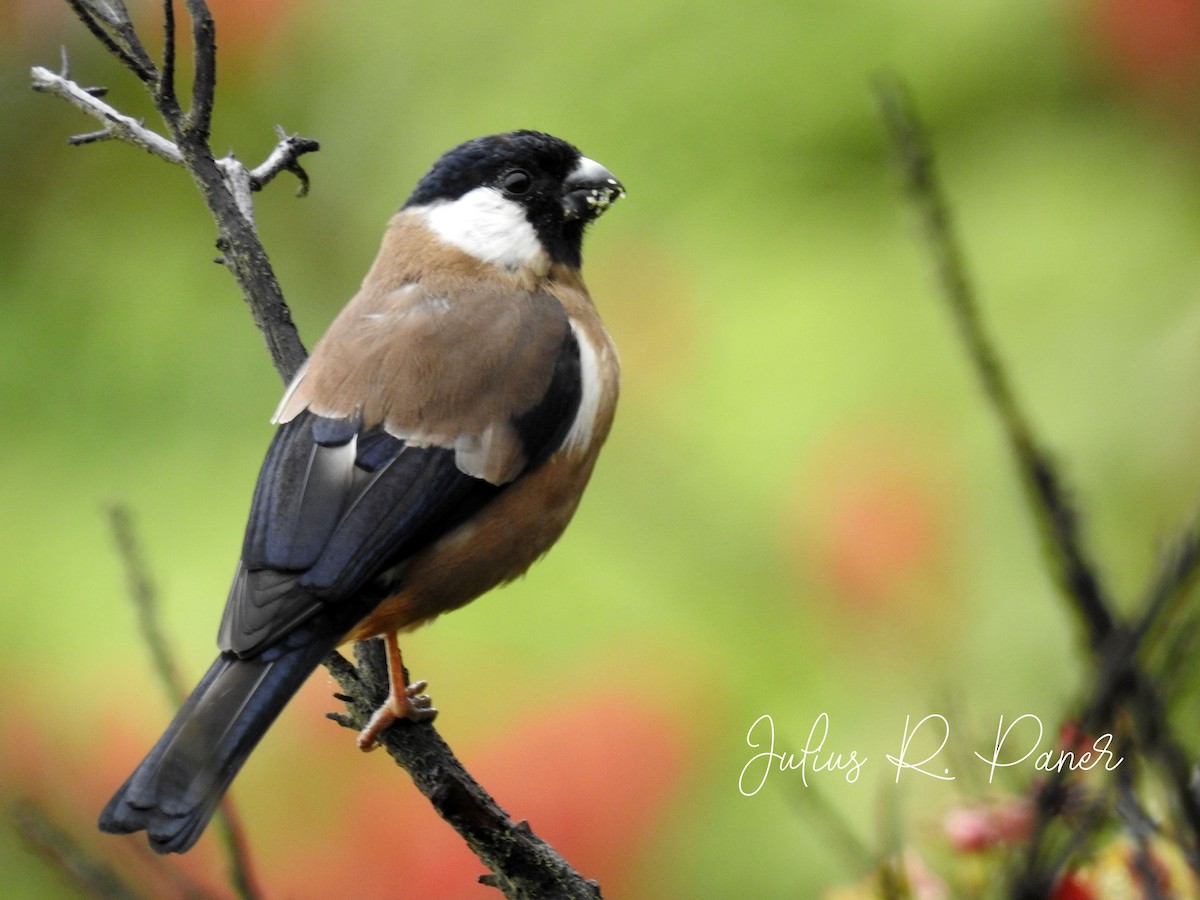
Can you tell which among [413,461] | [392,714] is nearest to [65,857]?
[392,714]

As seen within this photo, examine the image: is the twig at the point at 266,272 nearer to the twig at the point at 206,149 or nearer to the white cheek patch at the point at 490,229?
the twig at the point at 206,149

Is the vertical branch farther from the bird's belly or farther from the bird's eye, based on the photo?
the bird's eye

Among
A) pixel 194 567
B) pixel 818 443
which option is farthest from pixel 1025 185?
pixel 194 567

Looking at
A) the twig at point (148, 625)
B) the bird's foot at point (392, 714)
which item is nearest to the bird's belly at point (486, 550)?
the bird's foot at point (392, 714)

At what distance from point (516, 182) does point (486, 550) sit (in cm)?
83

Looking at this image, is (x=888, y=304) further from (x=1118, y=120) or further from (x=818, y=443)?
(x=1118, y=120)

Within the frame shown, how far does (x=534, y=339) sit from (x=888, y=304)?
1.65m

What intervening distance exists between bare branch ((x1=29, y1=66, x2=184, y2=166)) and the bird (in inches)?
15.7

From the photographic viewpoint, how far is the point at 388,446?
210cm

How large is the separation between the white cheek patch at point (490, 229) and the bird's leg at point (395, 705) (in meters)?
0.79

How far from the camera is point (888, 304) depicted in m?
3.68

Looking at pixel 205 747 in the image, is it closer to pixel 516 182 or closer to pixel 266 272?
pixel 266 272

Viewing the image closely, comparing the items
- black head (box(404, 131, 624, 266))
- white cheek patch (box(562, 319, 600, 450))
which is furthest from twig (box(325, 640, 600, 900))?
black head (box(404, 131, 624, 266))

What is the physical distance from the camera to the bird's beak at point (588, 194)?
2.64m
